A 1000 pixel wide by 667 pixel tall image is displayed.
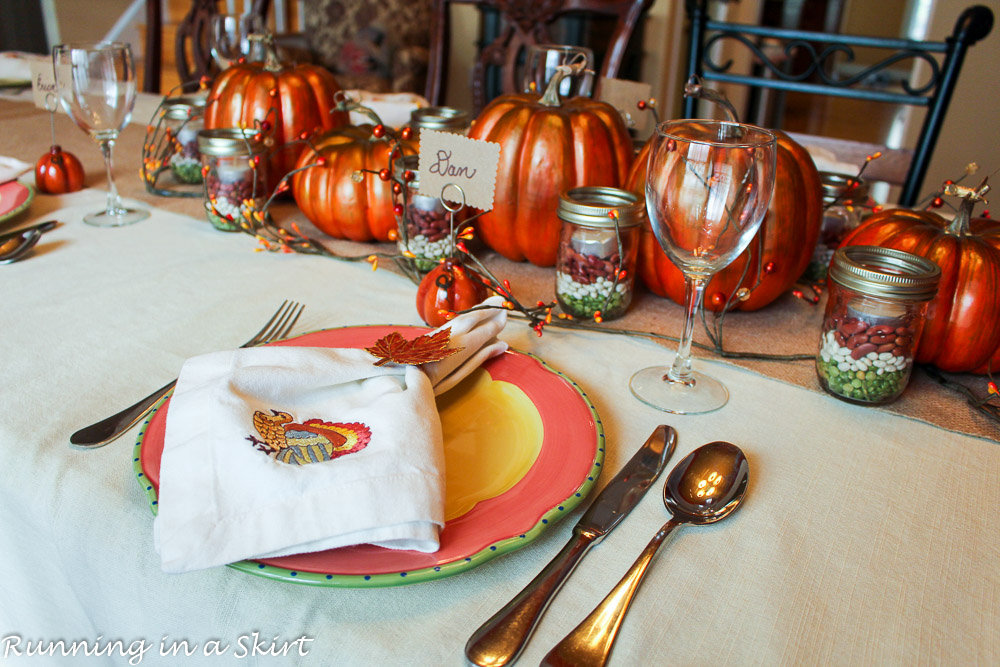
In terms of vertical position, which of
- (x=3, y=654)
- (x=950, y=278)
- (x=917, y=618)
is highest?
(x=950, y=278)

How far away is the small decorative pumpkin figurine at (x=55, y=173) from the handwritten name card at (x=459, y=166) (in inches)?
26.8

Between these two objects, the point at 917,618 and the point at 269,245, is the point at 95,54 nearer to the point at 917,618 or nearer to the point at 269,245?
the point at 269,245

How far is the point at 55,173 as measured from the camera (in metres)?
1.06

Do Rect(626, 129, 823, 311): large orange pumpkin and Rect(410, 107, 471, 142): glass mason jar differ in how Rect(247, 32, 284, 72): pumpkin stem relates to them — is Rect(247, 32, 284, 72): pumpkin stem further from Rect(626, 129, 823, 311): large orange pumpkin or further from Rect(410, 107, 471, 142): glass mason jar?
Rect(626, 129, 823, 311): large orange pumpkin

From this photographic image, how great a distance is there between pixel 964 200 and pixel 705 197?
0.28m

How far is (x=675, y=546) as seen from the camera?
418 mm

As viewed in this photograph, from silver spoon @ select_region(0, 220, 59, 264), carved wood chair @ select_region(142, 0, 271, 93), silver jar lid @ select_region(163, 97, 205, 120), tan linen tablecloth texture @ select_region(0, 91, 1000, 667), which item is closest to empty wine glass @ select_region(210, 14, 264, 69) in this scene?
silver jar lid @ select_region(163, 97, 205, 120)

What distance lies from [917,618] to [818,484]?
12 cm

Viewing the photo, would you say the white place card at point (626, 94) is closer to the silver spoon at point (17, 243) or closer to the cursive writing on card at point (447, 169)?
the cursive writing on card at point (447, 169)

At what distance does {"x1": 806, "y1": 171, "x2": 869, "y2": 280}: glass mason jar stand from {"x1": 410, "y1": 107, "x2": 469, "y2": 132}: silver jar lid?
0.47 m

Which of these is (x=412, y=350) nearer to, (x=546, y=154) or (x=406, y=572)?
(x=406, y=572)

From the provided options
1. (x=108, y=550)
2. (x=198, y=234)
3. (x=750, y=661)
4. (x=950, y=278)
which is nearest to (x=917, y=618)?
(x=750, y=661)

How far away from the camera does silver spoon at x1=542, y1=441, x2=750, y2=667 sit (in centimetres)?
34

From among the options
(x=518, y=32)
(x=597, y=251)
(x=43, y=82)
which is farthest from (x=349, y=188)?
(x=518, y=32)
